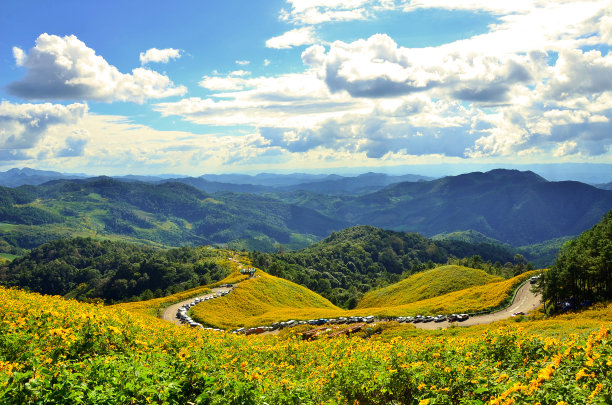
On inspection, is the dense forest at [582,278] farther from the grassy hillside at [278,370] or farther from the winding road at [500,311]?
the grassy hillside at [278,370]

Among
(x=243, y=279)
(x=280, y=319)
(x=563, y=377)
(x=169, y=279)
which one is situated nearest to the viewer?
(x=563, y=377)

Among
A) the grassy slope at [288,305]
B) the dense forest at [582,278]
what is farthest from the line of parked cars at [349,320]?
the dense forest at [582,278]

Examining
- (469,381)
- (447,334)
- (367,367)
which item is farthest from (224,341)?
(447,334)

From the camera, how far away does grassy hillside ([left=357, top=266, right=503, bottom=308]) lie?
96688 millimetres

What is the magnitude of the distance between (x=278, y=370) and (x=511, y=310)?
5969 cm

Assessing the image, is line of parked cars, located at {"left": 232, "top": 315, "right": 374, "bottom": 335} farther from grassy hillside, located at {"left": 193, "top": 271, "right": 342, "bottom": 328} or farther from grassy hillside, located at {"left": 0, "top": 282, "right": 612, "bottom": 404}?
grassy hillside, located at {"left": 0, "top": 282, "right": 612, "bottom": 404}

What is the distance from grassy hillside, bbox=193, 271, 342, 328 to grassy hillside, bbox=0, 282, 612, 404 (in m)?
46.4

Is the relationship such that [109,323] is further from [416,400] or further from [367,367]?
[416,400]

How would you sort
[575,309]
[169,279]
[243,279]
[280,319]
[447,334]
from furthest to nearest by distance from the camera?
[169,279] → [243,279] → [280,319] → [575,309] → [447,334]

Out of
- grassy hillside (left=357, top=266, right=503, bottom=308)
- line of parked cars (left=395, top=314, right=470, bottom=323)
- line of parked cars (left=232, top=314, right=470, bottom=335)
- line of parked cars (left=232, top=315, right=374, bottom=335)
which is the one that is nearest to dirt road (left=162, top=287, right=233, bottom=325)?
line of parked cars (left=232, top=314, right=470, bottom=335)

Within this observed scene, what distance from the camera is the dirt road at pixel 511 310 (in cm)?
5480

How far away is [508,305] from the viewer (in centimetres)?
6538

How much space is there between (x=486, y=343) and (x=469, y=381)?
5.76 m

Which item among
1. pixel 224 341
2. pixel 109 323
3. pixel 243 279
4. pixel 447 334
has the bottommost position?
pixel 243 279
